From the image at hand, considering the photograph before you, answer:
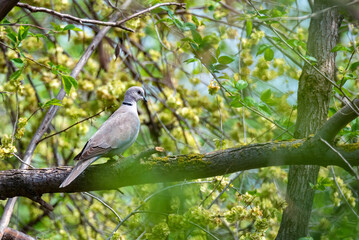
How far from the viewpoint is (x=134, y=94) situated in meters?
3.90

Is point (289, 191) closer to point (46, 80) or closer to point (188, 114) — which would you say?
point (188, 114)

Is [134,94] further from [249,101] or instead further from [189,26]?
[249,101]

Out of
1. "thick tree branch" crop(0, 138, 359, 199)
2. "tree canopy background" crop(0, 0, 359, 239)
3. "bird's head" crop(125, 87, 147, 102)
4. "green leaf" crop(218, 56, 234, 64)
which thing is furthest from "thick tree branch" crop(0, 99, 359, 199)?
"bird's head" crop(125, 87, 147, 102)

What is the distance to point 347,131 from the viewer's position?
8.72 feet

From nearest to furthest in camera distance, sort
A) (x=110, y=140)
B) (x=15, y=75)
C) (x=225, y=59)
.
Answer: (x=225, y=59) → (x=15, y=75) → (x=110, y=140)

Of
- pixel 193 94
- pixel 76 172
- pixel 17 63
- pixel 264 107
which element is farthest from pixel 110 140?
pixel 193 94

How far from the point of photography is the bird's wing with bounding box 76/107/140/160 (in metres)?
2.87

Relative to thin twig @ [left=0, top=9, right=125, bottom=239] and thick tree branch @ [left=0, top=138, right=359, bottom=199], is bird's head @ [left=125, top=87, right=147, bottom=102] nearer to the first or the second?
thin twig @ [left=0, top=9, right=125, bottom=239]

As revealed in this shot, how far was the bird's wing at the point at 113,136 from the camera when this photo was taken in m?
2.87

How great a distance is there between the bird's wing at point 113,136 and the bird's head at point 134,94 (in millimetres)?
447

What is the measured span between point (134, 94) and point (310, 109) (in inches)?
58.3

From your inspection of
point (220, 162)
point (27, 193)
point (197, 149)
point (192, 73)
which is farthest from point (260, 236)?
point (192, 73)

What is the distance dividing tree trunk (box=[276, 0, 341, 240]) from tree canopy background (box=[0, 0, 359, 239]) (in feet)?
0.04

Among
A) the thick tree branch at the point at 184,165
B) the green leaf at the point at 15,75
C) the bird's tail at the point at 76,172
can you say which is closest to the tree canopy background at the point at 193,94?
the green leaf at the point at 15,75
